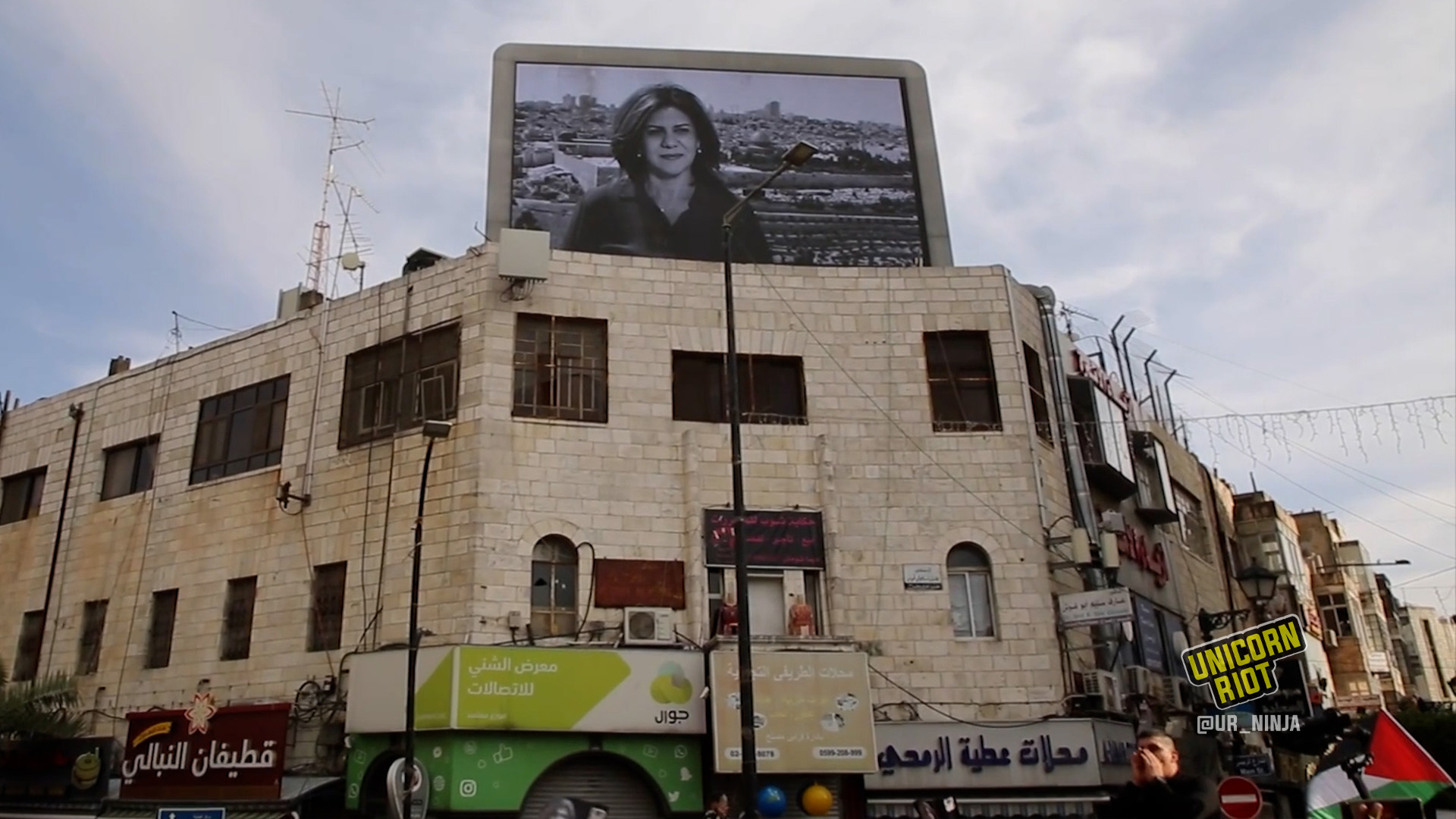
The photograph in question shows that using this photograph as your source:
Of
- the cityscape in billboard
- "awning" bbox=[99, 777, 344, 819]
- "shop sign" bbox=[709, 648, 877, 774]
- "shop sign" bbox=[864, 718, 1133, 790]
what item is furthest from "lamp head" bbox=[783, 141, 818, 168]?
"awning" bbox=[99, 777, 344, 819]

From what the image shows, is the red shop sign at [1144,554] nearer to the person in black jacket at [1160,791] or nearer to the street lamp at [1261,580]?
the street lamp at [1261,580]

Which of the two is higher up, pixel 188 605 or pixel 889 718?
pixel 188 605

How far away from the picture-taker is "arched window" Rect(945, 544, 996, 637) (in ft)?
59.4

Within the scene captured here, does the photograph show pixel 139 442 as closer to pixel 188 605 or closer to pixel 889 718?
pixel 188 605

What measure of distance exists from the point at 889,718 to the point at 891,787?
100 centimetres

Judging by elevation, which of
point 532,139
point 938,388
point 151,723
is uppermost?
point 532,139

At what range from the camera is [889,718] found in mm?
17172

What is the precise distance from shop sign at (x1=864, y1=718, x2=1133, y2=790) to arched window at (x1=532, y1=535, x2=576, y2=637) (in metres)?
5.00

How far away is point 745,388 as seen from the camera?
749 inches

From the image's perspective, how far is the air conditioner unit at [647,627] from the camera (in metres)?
16.7

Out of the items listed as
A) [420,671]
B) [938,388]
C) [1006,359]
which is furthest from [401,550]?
[1006,359]

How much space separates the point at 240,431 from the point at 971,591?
44.1 ft

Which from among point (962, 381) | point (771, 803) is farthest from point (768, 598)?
point (962, 381)

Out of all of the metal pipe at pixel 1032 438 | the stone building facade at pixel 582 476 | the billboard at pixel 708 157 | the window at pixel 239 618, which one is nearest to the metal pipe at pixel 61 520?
the stone building facade at pixel 582 476
